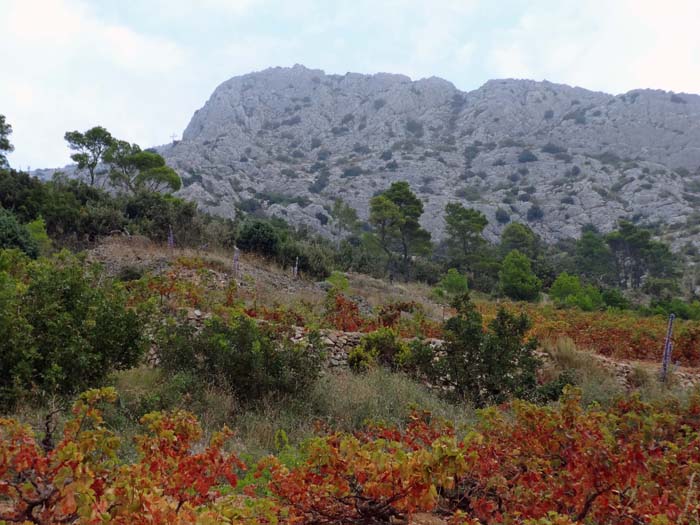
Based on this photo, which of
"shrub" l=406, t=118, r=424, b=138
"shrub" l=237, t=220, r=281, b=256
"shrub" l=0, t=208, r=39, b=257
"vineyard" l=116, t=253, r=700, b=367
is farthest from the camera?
"shrub" l=406, t=118, r=424, b=138

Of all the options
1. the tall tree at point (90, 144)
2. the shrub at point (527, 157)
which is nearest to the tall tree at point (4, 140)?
the tall tree at point (90, 144)

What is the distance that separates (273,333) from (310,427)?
5.24ft

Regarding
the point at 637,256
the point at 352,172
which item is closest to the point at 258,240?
the point at 637,256

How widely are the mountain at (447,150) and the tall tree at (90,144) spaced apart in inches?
395

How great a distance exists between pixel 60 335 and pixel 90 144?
1094 inches

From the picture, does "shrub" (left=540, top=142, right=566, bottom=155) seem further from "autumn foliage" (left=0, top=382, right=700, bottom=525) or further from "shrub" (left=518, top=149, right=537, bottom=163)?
"autumn foliage" (left=0, top=382, right=700, bottom=525)

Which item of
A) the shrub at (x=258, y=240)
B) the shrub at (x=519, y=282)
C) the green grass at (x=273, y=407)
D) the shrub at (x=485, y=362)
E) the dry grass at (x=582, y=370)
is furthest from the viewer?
the shrub at (x=519, y=282)

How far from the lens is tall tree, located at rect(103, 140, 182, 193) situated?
2878 cm

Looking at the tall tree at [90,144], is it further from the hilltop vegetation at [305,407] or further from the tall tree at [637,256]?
the tall tree at [637,256]

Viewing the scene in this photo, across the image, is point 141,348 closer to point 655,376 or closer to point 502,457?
point 502,457

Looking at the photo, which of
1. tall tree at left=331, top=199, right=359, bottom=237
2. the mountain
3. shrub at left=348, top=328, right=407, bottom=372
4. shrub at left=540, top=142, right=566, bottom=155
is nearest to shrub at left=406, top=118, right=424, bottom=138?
the mountain

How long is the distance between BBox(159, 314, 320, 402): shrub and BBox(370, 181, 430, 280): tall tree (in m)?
20.3

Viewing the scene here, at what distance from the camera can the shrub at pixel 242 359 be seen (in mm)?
5285

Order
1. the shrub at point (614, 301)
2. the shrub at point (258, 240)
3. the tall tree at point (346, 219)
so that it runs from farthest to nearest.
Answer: the tall tree at point (346, 219) < the shrub at point (614, 301) < the shrub at point (258, 240)
